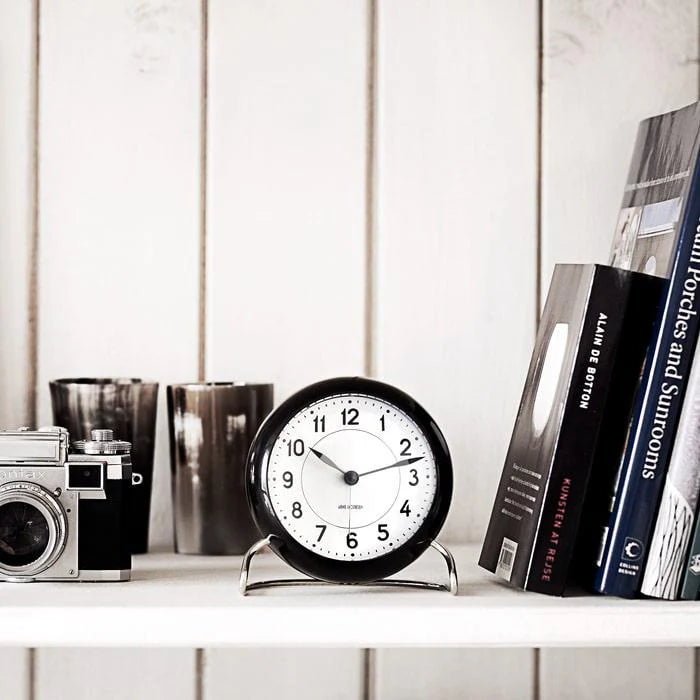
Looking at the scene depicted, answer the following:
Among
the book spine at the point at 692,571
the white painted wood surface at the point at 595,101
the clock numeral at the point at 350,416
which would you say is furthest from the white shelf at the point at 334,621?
the white painted wood surface at the point at 595,101

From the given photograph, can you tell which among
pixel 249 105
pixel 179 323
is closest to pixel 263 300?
pixel 179 323

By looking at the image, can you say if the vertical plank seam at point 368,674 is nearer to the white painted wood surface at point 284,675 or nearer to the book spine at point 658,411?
the white painted wood surface at point 284,675

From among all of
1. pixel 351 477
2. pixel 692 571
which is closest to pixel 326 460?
pixel 351 477

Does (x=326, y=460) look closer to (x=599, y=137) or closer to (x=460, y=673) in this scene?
(x=460, y=673)

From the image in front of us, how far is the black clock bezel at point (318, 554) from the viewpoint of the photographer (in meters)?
0.75

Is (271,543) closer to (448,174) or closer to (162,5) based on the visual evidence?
(448,174)

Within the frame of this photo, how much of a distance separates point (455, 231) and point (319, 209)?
13 centimetres

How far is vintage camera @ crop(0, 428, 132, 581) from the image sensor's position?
2.53 feet

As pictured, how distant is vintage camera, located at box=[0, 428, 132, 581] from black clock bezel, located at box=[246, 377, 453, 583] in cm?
11

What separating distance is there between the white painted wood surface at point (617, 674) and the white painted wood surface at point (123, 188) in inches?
15.6

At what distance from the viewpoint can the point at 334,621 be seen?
2.32ft

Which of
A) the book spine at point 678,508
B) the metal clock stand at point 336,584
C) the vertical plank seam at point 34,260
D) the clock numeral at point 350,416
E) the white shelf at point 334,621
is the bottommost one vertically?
the white shelf at point 334,621

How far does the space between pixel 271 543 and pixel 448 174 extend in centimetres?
42

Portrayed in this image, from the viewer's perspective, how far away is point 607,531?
75 cm
